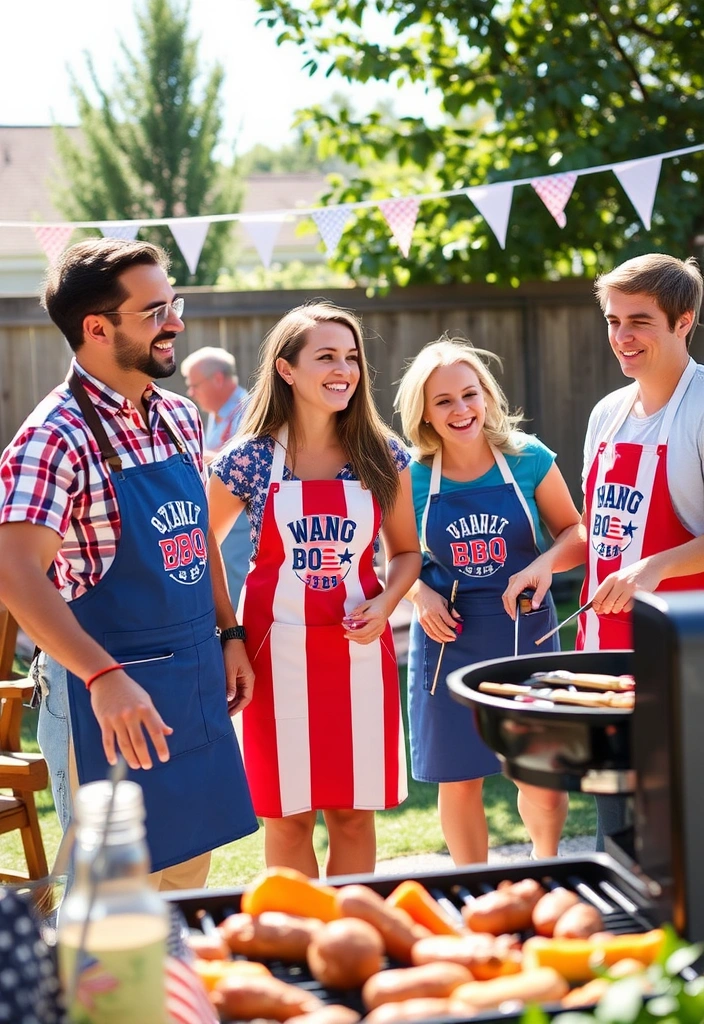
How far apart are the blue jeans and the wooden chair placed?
1.13 metres

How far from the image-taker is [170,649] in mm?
2557

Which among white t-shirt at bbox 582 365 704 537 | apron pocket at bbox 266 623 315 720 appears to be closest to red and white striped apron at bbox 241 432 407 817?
apron pocket at bbox 266 623 315 720

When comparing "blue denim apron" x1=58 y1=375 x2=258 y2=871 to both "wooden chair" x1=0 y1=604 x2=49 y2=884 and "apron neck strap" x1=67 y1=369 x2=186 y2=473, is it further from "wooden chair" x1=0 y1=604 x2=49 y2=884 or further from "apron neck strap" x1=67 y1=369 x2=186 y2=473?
"wooden chair" x1=0 y1=604 x2=49 y2=884

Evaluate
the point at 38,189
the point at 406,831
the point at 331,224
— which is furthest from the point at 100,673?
the point at 38,189

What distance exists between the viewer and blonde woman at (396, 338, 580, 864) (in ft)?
11.2

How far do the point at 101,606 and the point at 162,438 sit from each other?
434 mm

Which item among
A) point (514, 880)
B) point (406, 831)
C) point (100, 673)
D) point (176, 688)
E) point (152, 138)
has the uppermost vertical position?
point (152, 138)

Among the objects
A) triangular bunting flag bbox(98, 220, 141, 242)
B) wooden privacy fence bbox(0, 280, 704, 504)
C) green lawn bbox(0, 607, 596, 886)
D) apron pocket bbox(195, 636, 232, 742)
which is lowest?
green lawn bbox(0, 607, 596, 886)

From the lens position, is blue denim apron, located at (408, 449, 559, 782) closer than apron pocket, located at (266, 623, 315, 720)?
No

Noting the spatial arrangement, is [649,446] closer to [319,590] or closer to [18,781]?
[319,590]

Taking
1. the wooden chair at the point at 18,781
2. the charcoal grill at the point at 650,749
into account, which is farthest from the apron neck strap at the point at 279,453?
the charcoal grill at the point at 650,749

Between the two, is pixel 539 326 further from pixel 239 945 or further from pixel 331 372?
pixel 239 945

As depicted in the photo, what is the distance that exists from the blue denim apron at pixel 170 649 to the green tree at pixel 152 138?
20910 mm

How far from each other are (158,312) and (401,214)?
4.22m
